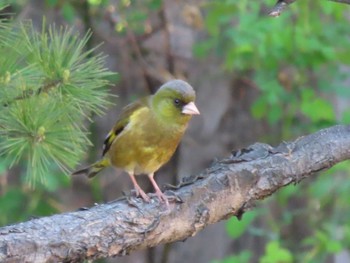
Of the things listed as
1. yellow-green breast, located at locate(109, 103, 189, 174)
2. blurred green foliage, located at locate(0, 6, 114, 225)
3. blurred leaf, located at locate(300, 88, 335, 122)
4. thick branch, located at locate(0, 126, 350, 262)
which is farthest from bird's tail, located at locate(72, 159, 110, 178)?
blurred leaf, located at locate(300, 88, 335, 122)

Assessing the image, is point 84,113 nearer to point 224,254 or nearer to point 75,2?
point 75,2

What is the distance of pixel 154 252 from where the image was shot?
6.07 meters

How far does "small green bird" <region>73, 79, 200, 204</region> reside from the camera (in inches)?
140

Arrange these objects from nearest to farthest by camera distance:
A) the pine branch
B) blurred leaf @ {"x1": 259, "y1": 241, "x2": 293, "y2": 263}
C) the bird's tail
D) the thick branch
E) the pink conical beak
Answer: the thick branch, the pine branch, the pink conical beak, the bird's tail, blurred leaf @ {"x1": 259, "y1": 241, "x2": 293, "y2": 263}

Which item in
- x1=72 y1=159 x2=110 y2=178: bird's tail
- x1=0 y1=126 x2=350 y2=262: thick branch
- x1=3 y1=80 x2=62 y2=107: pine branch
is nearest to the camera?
x1=0 y1=126 x2=350 y2=262: thick branch

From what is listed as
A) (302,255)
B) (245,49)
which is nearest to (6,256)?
(245,49)

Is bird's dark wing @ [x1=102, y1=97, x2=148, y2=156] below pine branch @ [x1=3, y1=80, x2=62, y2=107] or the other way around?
below

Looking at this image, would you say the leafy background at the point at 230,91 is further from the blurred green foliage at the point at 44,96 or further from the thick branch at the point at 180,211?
the thick branch at the point at 180,211

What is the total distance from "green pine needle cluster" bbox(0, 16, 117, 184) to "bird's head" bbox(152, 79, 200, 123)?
0.42 meters

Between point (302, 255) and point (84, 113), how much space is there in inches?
100.0

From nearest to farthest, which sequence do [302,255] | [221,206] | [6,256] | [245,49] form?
[6,256]
[221,206]
[245,49]
[302,255]

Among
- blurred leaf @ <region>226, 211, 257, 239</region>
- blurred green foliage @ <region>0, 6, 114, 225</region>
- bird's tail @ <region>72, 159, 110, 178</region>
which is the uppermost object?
blurred green foliage @ <region>0, 6, 114, 225</region>

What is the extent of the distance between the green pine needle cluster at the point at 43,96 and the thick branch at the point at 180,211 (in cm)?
34

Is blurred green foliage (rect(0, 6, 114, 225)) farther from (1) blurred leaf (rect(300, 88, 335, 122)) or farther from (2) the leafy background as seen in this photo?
(1) blurred leaf (rect(300, 88, 335, 122))
